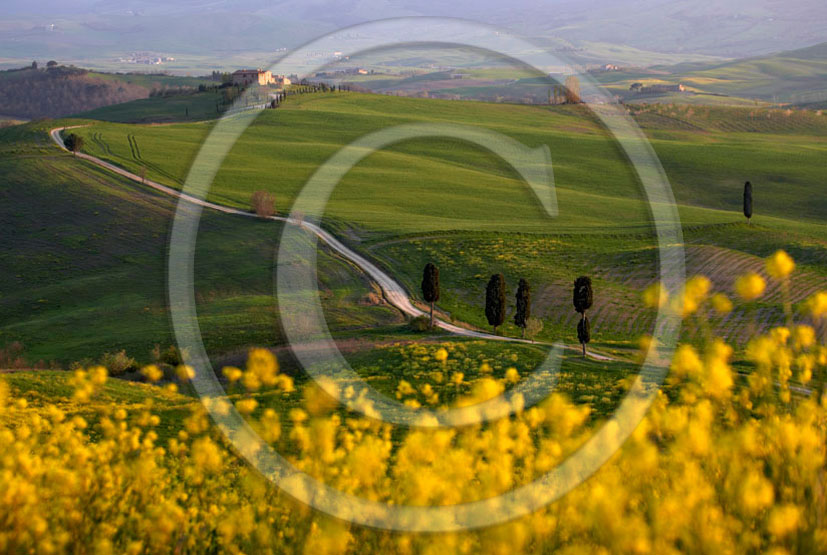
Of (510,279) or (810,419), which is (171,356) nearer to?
(510,279)

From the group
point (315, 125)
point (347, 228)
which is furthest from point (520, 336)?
point (315, 125)

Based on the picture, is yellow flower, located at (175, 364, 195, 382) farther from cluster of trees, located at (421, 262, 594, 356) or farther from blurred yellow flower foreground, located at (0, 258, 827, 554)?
blurred yellow flower foreground, located at (0, 258, 827, 554)

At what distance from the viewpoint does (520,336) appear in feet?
161

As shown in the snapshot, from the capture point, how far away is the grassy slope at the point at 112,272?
51250mm

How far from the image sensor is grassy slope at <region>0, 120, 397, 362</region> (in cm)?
5125

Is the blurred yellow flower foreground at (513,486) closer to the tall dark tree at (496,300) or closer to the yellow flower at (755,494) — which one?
the yellow flower at (755,494)

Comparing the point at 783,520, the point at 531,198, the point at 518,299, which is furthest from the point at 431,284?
the point at 531,198

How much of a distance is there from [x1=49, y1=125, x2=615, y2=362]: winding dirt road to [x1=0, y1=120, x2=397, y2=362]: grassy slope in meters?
1.94

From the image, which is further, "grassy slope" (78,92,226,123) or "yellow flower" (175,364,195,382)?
"grassy slope" (78,92,226,123)

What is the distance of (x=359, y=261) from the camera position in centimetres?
6962

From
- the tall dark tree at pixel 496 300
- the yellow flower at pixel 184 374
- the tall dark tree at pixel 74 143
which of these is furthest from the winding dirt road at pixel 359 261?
the yellow flower at pixel 184 374

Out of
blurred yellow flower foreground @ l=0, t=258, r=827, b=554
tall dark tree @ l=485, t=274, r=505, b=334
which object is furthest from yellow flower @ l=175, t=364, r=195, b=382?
blurred yellow flower foreground @ l=0, t=258, r=827, b=554

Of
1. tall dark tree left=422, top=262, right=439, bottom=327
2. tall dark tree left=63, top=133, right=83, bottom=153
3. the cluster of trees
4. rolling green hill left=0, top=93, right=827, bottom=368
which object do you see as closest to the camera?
the cluster of trees

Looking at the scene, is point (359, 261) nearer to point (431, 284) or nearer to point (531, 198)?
point (431, 284)
